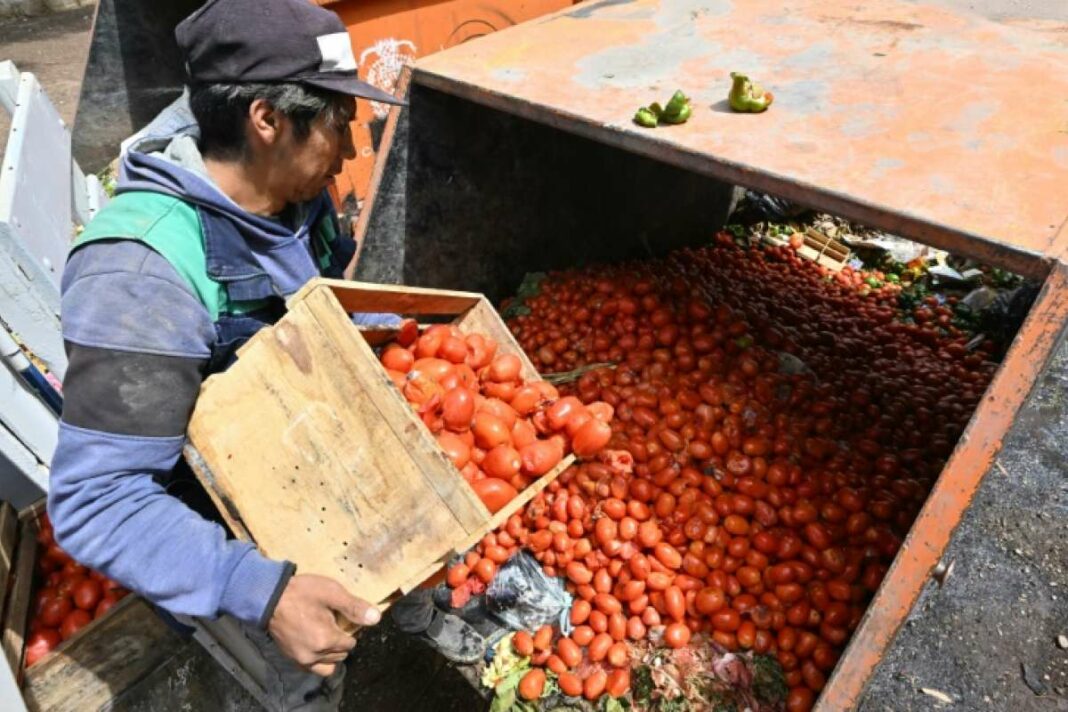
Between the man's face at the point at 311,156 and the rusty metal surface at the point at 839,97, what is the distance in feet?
3.40

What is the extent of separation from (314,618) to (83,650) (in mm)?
1957

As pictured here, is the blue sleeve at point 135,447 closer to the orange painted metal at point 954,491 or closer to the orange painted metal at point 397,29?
the orange painted metal at point 954,491

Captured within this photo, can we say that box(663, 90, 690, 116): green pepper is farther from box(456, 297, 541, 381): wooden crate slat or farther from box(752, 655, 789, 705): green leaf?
box(752, 655, 789, 705): green leaf

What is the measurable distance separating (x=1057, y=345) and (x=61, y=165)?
5846 mm

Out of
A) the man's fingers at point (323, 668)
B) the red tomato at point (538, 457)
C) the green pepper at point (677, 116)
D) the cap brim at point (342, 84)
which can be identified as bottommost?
the man's fingers at point (323, 668)

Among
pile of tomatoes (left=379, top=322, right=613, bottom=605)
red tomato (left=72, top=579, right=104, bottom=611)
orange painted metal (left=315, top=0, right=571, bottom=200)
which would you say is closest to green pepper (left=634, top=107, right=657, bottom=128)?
pile of tomatoes (left=379, top=322, right=613, bottom=605)

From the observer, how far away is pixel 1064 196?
1899 mm

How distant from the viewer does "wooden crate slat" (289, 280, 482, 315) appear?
1.93 meters

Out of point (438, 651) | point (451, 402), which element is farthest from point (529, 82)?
point (438, 651)

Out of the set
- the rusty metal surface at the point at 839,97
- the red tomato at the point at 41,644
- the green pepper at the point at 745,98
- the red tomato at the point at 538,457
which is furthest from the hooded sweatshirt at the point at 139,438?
the green pepper at the point at 745,98

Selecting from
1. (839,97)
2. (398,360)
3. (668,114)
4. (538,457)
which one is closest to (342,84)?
(398,360)

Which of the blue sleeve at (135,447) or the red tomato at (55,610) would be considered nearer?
the blue sleeve at (135,447)

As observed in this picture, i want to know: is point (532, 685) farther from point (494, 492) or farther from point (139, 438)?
point (139, 438)

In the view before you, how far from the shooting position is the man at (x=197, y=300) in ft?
5.24
